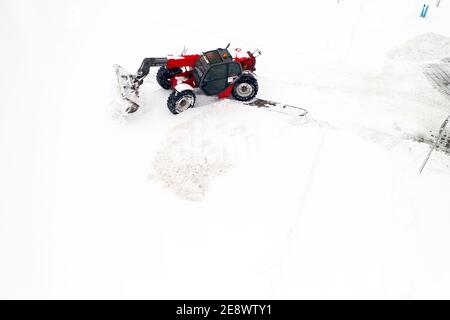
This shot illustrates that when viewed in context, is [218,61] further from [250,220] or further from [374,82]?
[374,82]

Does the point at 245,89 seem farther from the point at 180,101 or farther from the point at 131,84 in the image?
the point at 131,84

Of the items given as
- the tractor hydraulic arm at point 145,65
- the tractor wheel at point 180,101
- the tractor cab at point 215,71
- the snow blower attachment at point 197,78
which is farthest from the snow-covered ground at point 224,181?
the tractor hydraulic arm at point 145,65

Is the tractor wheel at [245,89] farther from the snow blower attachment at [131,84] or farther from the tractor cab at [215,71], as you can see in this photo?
the snow blower attachment at [131,84]

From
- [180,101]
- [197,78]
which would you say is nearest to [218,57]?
[197,78]

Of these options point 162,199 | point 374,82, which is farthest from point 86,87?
point 374,82

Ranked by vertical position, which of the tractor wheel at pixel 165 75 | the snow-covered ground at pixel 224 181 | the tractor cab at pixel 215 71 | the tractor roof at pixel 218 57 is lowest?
the snow-covered ground at pixel 224 181
